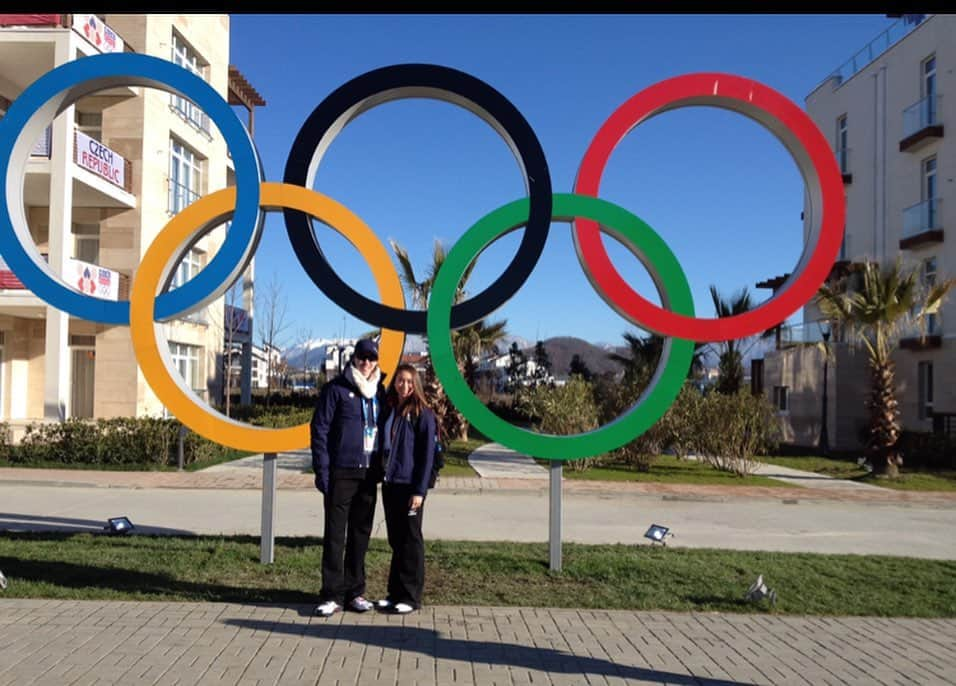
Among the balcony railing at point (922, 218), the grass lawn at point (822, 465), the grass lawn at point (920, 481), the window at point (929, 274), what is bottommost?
the grass lawn at point (822, 465)

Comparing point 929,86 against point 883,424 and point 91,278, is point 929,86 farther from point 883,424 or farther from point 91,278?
point 91,278

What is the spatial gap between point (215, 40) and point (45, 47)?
31.4 feet

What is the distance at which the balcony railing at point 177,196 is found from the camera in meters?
27.6

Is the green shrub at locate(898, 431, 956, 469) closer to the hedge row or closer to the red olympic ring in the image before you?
the red olympic ring

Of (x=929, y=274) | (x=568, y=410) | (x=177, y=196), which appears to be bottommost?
(x=568, y=410)

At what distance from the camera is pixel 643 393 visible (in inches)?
307

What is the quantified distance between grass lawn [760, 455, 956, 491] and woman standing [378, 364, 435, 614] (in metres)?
13.5

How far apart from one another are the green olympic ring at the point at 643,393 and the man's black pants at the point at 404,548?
155cm

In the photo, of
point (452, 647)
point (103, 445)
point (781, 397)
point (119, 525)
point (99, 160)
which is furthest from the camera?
point (781, 397)

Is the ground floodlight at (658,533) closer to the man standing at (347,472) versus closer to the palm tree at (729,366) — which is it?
the man standing at (347,472)

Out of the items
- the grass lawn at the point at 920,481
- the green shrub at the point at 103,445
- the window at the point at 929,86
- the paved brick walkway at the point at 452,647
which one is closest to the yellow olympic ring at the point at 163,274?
the paved brick walkway at the point at 452,647

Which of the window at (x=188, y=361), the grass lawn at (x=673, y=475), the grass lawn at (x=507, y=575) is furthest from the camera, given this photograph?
the window at (x=188, y=361)

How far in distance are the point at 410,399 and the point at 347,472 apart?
738 mm

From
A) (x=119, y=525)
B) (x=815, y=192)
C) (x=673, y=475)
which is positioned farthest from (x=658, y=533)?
(x=673, y=475)
